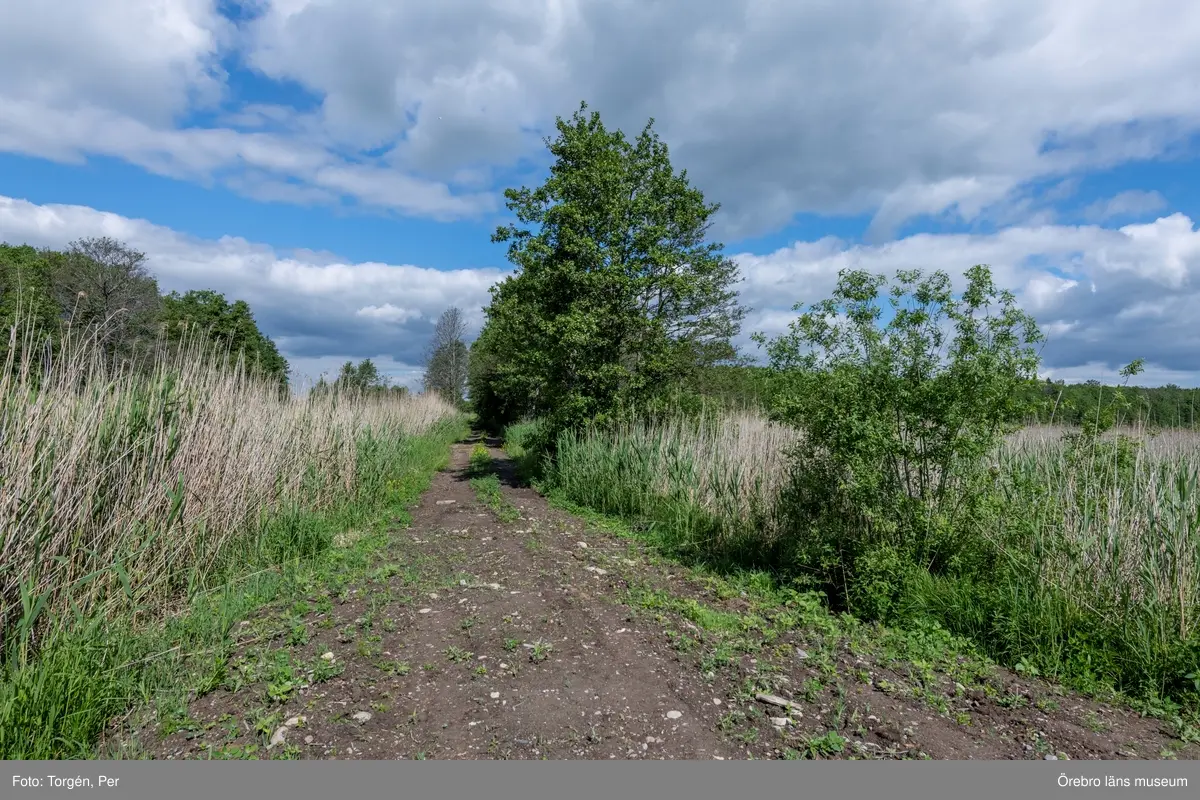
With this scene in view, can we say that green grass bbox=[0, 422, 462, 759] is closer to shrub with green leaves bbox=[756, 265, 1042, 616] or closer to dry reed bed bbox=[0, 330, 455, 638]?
dry reed bed bbox=[0, 330, 455, 638]

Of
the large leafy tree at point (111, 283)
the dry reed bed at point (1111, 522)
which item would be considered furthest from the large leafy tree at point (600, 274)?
the large leafy tree at point (111, 283)

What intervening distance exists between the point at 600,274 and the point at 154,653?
9.16m

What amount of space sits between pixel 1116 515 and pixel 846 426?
6.18ft

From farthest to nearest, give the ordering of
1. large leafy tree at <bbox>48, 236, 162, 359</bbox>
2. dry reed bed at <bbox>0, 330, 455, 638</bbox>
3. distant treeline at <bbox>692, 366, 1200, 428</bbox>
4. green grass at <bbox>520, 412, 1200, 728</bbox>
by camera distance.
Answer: large leafy tree at <bbox>48, 236, 162, 359</bbox>
distant treeline at <bbox>692, 366, 1200, 428</bbox>
green grass at <bbox>520, 412, 1200, 728</bbox>
dry reed bed at <bbox>0, 330, 455, 638</bbox>

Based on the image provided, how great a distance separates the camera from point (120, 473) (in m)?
4.29

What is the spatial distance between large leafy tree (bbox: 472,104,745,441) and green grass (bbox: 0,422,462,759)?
19.8 feet

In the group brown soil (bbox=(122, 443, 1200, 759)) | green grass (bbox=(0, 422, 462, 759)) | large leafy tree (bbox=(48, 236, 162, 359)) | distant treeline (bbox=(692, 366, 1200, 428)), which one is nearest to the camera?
green grass (bbox=(0, 422, 462, 759))

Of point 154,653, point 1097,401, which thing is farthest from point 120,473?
point 1097,401

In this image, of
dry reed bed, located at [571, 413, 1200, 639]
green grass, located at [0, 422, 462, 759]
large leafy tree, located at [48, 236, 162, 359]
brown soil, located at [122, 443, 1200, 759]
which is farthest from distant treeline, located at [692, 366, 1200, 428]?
large leafy tree, located at [48, 236, 162, 359]

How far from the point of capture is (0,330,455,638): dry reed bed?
3.39 metres

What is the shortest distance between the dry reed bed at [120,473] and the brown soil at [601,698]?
3.53ft

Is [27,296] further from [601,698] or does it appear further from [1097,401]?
[1097,401]

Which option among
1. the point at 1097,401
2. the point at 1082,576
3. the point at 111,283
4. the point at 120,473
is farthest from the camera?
the point at 111,283

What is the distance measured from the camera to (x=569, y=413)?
39.2 ft
